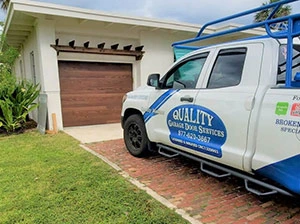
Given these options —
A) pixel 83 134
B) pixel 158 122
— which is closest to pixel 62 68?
pixel 83 134

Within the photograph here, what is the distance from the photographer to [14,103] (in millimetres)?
7906

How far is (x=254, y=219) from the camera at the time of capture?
9.36 feet

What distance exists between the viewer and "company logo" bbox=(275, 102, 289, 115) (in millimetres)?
2486

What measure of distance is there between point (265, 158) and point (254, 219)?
721 millimetres

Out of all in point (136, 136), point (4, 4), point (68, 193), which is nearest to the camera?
point (68, 193)

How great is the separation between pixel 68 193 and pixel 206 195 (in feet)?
6.25

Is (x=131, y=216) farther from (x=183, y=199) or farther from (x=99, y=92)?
(x=99, y=92)

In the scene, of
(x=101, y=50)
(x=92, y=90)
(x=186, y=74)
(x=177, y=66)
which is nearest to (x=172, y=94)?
(x=186, y=74)

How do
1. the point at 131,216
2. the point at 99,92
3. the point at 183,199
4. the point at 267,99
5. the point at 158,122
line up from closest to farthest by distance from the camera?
the point at 267,99 < the point at 131,216 < the point at 183,199 < the point at 158,122 < the point at 99,92

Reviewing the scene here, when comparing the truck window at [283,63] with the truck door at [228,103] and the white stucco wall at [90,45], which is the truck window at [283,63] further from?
the white stucco wall at [90,45]

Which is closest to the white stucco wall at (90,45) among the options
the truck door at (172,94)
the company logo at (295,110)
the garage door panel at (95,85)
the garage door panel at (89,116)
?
the garage door panel at (95,85)

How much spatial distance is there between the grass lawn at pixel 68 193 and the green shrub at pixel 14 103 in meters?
2.54

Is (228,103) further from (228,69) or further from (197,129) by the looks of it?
(197,129)

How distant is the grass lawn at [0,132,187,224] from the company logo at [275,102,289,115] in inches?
60.6
